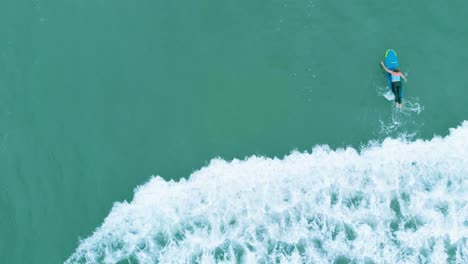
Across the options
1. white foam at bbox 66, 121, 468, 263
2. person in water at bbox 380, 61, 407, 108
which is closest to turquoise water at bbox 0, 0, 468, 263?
white foam at bbox 66, 121, 468, 263

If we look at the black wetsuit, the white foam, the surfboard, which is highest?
the surfboard

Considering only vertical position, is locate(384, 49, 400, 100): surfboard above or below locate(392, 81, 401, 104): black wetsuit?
above

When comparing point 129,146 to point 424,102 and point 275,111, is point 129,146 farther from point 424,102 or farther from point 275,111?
point 424,102

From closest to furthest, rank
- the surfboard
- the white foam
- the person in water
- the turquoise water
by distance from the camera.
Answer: the white foam < the turquoise water < the person in water < the surfboard

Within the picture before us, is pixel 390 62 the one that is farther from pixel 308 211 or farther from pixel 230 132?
pixel 230 132

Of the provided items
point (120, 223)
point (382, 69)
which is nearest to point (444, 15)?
point (382, 69)

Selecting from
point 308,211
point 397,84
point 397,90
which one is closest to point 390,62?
point 397,84

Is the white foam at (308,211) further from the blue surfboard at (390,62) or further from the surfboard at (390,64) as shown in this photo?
the blue surfboard at (390,62)

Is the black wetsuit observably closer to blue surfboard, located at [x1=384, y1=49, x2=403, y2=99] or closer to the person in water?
the person in water
